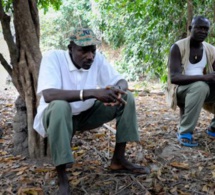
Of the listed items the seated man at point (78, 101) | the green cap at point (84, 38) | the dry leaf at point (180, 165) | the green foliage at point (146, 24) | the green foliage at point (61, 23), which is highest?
the green foliage at point (61, 23)

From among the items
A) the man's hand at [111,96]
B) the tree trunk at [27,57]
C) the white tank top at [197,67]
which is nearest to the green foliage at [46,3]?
the tree trunk at [27,57]

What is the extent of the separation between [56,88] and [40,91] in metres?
0.13

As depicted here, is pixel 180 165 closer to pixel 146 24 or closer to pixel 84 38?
pixel 84 38

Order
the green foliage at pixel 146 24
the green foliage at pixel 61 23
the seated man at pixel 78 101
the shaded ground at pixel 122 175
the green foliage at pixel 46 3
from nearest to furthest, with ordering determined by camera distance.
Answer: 1. the seated man at pixel 78 101
2. the shaded ground at pixel 122 175
3. the green foliage at pixel 46 3
4. the green foliage at pixel 146 24
5. the green foliage at pixel 61 23

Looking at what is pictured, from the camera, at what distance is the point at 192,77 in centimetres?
339

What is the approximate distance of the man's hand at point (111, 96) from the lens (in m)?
2.44

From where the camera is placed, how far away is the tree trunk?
10.1 ft

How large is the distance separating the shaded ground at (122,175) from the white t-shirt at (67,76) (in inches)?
18.0

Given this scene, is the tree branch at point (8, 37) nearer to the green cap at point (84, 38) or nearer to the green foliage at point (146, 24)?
the green cap at point (84, 38)

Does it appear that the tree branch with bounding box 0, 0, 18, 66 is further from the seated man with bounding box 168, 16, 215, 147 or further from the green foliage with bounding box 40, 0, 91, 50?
the green foliage with bounding box 40, 0, 91, 50

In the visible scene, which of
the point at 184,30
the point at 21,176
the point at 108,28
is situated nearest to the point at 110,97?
the point at 21,176

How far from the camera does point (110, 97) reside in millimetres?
2449

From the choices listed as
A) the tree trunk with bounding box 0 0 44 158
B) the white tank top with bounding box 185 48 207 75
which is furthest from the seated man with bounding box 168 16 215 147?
the tree trunk with bounding box 0 0 44 158

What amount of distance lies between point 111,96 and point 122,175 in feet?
2.54
